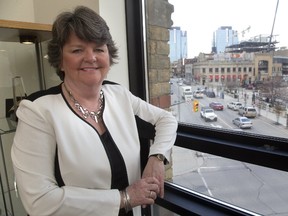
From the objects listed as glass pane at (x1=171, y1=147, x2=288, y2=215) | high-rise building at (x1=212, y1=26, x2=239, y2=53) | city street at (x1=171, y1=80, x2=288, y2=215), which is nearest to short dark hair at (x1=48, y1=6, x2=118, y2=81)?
high-rise building at (x1=212, y1=26, x2=239, y2=53)

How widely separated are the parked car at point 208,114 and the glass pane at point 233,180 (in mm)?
215

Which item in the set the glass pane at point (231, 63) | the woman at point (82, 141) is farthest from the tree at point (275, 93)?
the woman at point (82, 141)

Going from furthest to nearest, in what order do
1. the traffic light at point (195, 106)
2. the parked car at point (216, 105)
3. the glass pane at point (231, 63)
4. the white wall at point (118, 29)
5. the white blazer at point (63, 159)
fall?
the white wall at point (118, 29) → the traffic light at point (195, 106) → the parked car at point (216, 105) → the glass pane at point (231, 63) → the white blazer at point (63, 159)

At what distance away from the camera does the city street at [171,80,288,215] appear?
1210 mm

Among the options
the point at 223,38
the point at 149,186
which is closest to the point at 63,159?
the point at 149,186

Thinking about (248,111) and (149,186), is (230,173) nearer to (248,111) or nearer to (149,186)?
(248,111)

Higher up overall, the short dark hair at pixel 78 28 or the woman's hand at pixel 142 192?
the short dark hair at pixel 78 28

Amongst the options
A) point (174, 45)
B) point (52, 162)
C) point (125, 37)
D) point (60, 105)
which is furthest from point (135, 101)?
point (125, 37)

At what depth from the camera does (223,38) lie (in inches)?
51.3

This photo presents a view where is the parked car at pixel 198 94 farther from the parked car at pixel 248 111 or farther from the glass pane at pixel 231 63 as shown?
the parked car at pixel 248 111

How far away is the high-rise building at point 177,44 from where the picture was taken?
1.52 metres

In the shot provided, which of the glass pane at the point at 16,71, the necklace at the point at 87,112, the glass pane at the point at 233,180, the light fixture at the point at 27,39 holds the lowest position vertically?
the glass pane at the point at 233,180

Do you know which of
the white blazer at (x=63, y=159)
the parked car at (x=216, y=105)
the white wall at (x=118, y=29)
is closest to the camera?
the white blazer at (x=63, y=159)

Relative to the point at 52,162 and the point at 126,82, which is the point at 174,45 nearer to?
the point at 126,82
